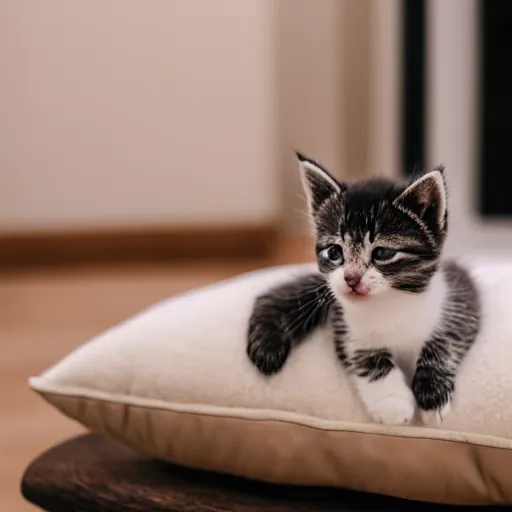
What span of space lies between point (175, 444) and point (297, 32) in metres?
2.39

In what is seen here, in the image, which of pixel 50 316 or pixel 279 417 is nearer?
pixel 279 417

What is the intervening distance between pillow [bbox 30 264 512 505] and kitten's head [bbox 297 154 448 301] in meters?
0.10

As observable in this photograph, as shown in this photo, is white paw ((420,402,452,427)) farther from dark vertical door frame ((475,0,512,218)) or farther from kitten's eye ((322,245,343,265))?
dark vertical door frame ((475,0,512,218))

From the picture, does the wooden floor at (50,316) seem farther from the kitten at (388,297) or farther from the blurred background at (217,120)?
the kitten at (388,297)

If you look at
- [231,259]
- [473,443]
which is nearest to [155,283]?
[231,259]

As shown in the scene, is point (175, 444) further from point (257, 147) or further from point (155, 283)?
point (257, 147)

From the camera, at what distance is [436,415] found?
67 centimetres

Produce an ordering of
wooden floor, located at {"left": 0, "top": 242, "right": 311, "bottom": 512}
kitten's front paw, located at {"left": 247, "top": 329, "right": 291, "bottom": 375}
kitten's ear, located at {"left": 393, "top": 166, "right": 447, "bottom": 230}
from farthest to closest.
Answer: wooden floor, located at {"left": 0, "top": 242, "right": 311, "bottom": 512} → kitten's front paw, located at {"left": 247, "top": 329, "right": 291, "bottom": 375} → kitten's ear, located at {"left": 393, "top": 166, "right": 447, "bottom": 230}

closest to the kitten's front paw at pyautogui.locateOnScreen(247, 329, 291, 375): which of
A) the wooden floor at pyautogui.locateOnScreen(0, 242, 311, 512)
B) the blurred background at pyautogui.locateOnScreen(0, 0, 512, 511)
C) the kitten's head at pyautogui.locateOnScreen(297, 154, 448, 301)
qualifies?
the kitten's head at pyautogui.locateOnScreen(297, 154, 448, 301)

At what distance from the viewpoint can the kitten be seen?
2.14ft

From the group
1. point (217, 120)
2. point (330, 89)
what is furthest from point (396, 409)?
point (330, 89)

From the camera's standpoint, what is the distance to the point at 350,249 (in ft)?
2.18

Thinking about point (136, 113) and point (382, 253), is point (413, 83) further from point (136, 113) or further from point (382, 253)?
point (382, 253)

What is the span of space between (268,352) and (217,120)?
221 centimetres
